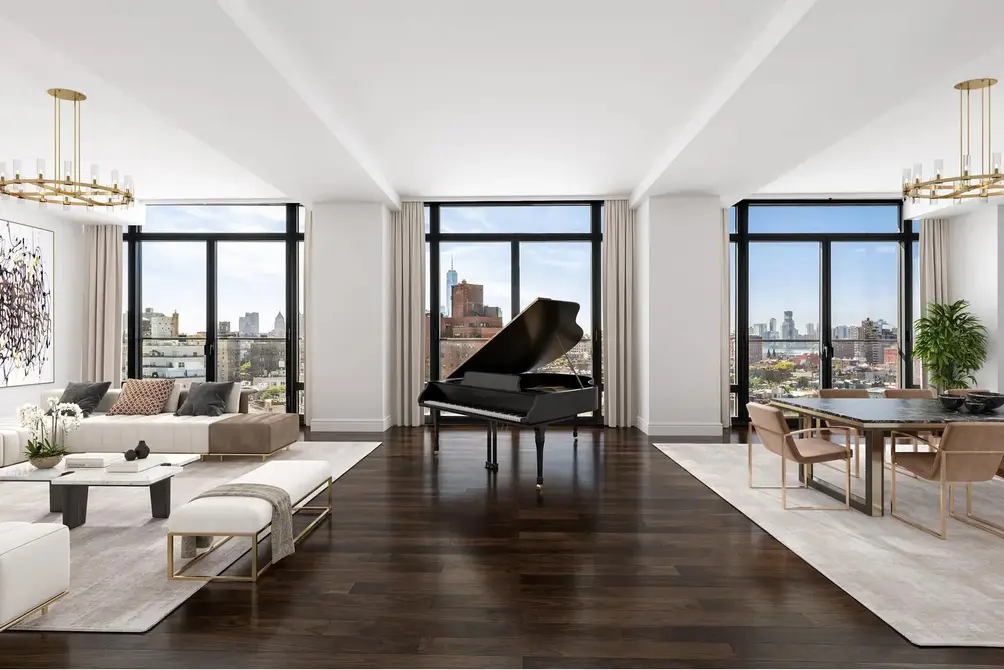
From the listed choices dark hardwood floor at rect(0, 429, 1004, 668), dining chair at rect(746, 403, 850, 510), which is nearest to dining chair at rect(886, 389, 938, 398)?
dining chair at rect(746, 403, 850, 510)

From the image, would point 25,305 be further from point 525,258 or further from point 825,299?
point 825,299

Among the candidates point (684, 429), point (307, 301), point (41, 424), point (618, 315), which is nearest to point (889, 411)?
point (684, 429)

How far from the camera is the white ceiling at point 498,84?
372cm

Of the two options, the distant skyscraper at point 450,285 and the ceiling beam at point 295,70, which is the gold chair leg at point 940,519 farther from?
the distant skyscraper at point 450,285

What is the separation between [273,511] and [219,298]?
22.3 feet

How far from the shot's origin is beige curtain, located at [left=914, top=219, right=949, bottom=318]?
29.0ft

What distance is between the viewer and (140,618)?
8.96 feet

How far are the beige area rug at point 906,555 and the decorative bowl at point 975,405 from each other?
0.73 meters

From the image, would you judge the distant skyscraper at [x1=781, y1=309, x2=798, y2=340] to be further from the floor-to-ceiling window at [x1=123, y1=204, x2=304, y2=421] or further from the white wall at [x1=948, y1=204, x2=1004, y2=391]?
the floor-to-ceiling window at [x1=123, y1=204, x2=304, y2=421]

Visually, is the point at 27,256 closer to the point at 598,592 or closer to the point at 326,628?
the point at 326,628

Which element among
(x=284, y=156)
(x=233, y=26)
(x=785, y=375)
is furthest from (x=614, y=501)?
(x=785, y=375)

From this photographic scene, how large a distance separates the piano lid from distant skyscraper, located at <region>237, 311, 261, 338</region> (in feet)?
14.5

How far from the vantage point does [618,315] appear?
8.83 m

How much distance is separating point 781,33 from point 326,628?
13.8ft
